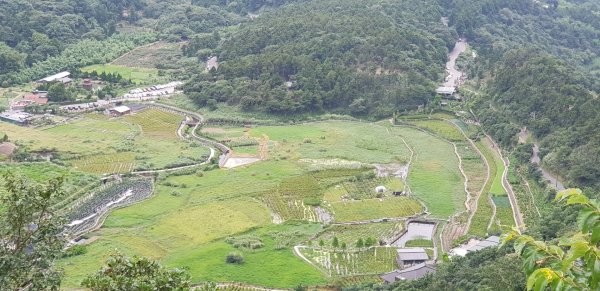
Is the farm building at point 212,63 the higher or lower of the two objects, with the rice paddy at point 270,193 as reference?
lower

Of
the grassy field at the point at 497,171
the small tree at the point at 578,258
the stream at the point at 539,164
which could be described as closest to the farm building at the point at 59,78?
the grassy field at the point at 497,171

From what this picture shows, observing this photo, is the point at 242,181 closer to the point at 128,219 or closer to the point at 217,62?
the point at 128,219

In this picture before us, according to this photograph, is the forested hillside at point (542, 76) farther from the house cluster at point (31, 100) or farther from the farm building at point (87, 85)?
the house cluster at point (31, 100)

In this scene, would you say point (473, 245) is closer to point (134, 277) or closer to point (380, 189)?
point (380, 189)

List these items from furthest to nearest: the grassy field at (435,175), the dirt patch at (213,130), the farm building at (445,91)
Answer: the farm building at (445,91)
the dirt patch at (213,130)
the grassy field at (435,175)

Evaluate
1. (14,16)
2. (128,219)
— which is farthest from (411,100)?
(14,16)

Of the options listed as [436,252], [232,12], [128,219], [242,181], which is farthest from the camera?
[232,12]
